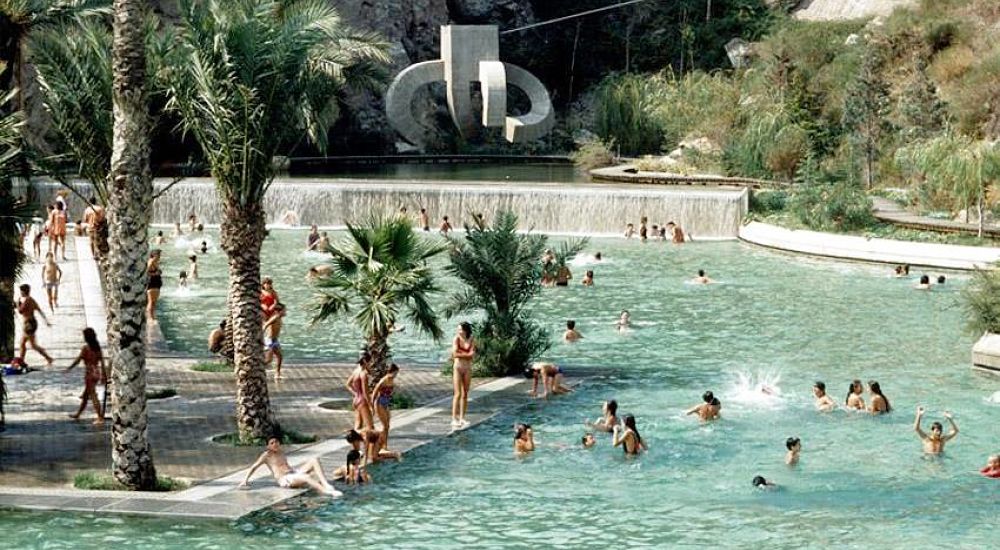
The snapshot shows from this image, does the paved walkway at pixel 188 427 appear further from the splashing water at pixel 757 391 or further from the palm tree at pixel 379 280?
the splashing water at pixel 757 391

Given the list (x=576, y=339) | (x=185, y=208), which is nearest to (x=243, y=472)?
(x=576, y=339)

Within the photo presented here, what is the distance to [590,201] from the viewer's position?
4594 centimetres

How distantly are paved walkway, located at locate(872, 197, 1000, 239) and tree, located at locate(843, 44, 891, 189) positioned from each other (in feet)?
20.1

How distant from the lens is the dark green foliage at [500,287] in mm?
24984

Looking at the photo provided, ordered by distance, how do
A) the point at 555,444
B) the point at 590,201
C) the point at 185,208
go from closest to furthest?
the point at 555,444 → the point at 590,201 → the point at 185,208

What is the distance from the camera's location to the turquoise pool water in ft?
53.0

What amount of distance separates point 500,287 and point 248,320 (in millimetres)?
6649

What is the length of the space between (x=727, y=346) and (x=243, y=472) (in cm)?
1249

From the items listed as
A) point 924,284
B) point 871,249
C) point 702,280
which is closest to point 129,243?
point 702,280

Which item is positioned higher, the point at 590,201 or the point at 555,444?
the point at 590,201

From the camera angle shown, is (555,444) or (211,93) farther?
(555,444)

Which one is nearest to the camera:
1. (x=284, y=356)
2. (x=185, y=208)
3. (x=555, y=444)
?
(x=555, y=444)

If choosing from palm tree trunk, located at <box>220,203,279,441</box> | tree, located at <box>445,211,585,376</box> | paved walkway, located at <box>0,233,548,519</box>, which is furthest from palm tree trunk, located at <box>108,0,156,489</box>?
tree, located at <box>445,211,585,376</box>

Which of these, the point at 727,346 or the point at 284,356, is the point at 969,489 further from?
the point at 284,356
